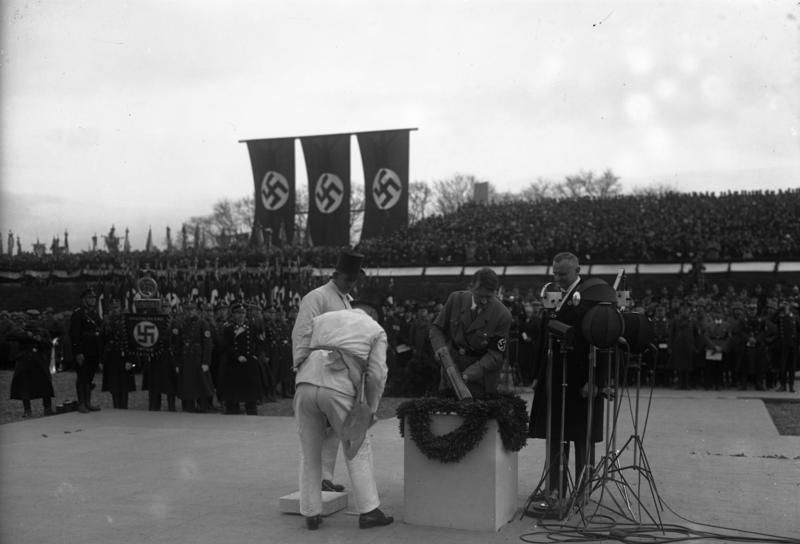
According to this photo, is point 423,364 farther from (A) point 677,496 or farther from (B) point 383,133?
(A) point 677,496

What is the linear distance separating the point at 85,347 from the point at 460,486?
9.81 m

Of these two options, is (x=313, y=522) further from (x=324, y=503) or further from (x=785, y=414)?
(x=785, y=414)

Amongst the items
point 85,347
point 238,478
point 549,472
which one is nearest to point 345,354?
point 549,472

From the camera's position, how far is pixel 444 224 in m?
40.0

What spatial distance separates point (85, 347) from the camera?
579 inches

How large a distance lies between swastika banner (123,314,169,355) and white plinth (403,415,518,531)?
931cm

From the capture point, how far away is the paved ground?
661 centimetres

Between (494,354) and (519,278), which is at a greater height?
(519,278)

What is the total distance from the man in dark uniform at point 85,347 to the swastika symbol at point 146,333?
0.66 m

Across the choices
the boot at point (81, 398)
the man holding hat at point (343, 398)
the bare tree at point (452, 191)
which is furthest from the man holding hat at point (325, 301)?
the bare tree at point (452, 191)

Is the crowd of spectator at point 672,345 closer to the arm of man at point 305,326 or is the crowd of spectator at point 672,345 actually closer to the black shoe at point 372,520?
the arm of man at point 305,326

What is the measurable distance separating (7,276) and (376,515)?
35.8 metres

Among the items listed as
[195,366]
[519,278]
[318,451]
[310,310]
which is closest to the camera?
[318,451]

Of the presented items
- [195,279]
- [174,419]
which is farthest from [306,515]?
[195,279]
